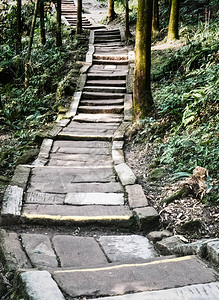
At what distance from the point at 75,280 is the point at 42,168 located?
3.32 m

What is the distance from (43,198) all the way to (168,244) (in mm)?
1952

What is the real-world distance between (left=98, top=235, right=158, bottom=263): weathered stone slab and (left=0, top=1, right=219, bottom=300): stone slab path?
0.01 m

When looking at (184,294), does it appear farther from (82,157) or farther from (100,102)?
(100,102)

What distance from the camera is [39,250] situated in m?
3.61

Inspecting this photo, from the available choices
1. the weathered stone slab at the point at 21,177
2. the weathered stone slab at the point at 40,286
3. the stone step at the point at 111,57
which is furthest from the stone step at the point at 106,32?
the weathered stone slab at the point at 40,286

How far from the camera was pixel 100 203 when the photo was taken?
15.6 feet

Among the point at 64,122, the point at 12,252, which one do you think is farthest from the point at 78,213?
the point at 64,122

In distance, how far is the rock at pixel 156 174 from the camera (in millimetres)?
5477

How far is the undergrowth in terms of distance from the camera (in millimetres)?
5426

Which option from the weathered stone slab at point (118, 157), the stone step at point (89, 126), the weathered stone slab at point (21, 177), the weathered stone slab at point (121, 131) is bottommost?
the weathered stone slab at point (118, 157)

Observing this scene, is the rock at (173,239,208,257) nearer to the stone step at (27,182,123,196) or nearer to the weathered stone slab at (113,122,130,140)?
the stone step at (27,182,123,196)

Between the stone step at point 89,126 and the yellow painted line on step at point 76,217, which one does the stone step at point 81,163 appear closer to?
the stone step at point 89,126

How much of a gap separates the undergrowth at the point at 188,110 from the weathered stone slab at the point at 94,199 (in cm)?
109

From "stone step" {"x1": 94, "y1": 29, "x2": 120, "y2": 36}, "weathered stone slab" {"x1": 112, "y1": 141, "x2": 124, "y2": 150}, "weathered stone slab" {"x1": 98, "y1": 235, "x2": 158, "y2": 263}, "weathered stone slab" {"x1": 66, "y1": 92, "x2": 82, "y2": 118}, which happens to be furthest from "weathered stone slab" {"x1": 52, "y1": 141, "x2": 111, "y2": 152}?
"stone step" {"x1": 94, "y1": 29, "x2": 120, "y2": 36}
